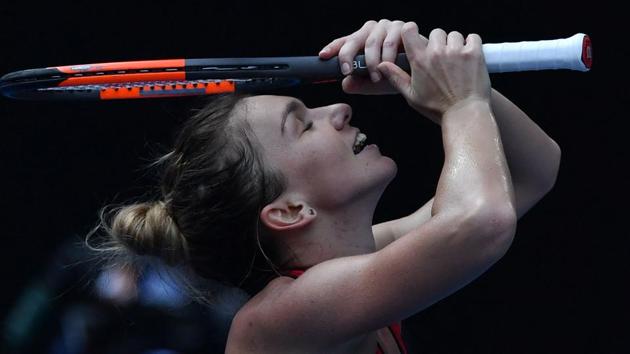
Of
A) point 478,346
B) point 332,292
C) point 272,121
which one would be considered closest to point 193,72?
point 272,121

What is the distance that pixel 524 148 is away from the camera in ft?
10.3

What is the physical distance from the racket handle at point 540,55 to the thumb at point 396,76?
19 centimetres

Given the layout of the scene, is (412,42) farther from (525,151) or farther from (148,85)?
(148,85)

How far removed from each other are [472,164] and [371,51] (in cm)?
45

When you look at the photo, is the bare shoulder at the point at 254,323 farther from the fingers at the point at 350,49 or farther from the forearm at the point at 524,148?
→ the forearm at the point at 524,148

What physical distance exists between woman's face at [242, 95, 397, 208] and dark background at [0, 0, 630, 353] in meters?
1.42

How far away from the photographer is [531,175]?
126 inches

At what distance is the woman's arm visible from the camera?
3094 mm

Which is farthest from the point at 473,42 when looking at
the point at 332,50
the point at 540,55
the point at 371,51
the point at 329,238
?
the point at 329,238

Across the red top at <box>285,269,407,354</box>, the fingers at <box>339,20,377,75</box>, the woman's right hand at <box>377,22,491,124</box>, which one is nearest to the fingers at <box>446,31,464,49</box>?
the woman's right hand at <box>377,22,491,124</box>

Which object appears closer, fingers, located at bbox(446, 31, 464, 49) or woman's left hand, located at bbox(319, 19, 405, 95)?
fingers, located at bbox(446, 31, 464, 49)

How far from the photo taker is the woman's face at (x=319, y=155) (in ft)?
9.53

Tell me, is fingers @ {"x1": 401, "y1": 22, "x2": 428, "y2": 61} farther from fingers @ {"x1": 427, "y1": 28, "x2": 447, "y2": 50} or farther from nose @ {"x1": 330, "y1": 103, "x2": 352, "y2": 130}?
nose @ {"x1": 330, "y1": 103, "x2": 352, "y2": 130}

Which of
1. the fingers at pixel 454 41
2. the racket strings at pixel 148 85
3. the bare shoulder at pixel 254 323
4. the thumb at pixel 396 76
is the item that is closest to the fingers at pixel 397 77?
the thumb at pixel 396 76
